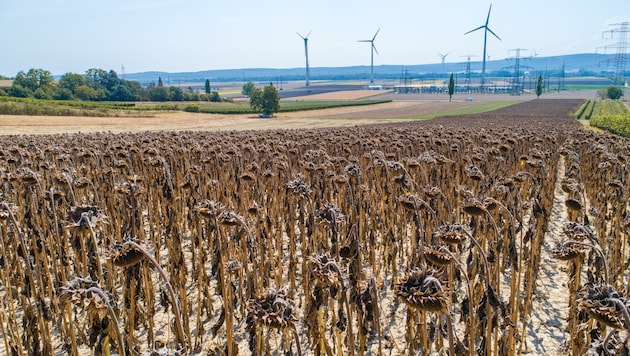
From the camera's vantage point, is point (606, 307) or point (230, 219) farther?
point (230, 219)

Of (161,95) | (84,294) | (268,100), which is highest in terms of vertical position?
(84,294)

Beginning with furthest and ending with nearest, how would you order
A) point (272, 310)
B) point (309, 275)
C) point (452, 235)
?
point (309, 275) < point (452, 235) < point (272, 310)

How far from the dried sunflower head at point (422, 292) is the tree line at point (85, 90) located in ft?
493

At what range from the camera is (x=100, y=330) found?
4719 millimetres

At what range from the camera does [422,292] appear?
3391 mm

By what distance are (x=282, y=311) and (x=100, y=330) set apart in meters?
2.26

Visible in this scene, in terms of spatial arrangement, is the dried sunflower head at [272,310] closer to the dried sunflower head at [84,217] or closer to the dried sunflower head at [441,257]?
the dried sunflower head at [441,257]

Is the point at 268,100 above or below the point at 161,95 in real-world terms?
below

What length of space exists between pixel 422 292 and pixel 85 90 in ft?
514

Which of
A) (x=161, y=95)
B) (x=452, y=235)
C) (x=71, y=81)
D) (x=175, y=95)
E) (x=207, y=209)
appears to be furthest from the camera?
(x=71, y=81)

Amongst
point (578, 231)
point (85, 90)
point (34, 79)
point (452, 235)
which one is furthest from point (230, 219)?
point (34, 79)

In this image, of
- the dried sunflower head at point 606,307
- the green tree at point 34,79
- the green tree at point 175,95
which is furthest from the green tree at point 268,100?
the dried sunflower head at point 606,307

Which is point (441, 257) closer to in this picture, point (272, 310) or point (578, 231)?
point (272, 310)

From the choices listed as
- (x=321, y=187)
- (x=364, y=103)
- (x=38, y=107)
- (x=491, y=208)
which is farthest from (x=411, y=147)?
(x=364, y=103)
